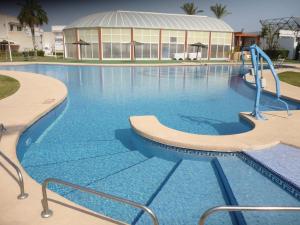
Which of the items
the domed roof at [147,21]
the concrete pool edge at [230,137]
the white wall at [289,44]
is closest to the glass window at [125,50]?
the domed roof at [147,21]

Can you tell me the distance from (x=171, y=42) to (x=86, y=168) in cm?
3485

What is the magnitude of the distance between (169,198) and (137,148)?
3003 mm

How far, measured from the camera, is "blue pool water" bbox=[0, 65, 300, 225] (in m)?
4.93

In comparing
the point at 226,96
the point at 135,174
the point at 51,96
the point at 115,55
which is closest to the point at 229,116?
the point at 226,96

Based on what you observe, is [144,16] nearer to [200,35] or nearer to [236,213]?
[200,35]

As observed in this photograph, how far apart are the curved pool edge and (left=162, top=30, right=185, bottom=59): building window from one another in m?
27.0

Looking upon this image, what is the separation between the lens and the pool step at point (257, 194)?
14.2 feet

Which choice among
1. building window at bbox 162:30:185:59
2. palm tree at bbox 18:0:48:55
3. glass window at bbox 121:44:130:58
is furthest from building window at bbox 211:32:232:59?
palm tree at bbox 18:0:48:55

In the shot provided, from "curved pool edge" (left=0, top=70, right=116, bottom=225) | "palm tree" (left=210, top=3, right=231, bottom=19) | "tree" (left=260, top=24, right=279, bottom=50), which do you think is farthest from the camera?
"palm tree" (left=210, top=3, right=231, bottom=19)

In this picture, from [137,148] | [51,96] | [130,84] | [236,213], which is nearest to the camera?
→ [236,213]

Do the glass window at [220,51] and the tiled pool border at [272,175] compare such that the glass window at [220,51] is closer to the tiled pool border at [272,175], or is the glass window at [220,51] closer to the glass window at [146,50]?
the glass window at [146,50]

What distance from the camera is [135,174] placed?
20.7 ft

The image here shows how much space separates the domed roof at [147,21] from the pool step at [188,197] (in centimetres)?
3295

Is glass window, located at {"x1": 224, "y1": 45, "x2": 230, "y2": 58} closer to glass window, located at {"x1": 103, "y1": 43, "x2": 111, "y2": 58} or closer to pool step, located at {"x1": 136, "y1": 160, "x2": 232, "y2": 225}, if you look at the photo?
glass window, located at {"x1": 103, "y1": 43, "x2": 111, "y2": 58}
